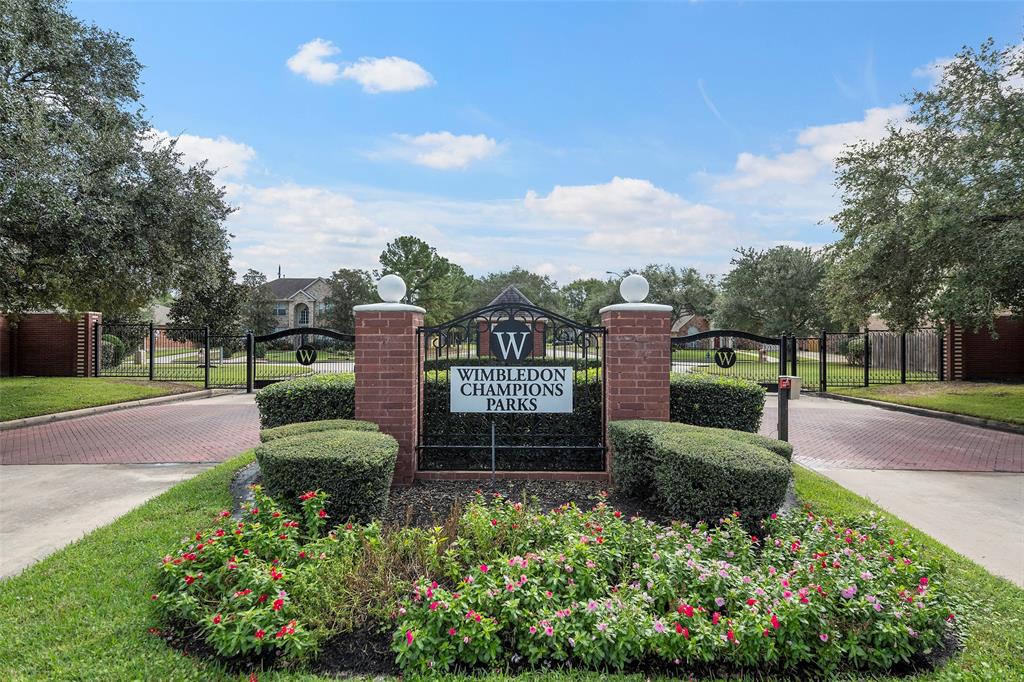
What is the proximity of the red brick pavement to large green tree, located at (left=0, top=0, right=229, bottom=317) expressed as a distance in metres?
11.6

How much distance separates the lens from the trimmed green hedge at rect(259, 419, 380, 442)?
5.11 metres

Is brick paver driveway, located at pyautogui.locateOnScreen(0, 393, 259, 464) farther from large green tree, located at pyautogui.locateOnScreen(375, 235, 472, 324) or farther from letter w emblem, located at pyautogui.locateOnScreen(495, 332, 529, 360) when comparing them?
large green tree, located at pyautogui.locateOnScreen(375, 235, 472, 324)

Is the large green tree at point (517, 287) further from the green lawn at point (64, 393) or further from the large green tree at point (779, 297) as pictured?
the green lawn at point (64, 393)

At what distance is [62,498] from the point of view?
5.87 metres

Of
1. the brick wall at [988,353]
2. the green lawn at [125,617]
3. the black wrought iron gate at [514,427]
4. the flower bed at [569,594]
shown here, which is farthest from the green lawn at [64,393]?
the brick wall at [988,353]

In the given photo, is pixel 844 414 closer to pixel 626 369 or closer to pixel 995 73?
pixel 995 73

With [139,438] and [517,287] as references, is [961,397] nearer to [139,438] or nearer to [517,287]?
[139,438]

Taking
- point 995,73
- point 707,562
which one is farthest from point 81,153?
point 995,73

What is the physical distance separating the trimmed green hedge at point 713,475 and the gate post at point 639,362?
88cm

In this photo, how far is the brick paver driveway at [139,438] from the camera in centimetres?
795

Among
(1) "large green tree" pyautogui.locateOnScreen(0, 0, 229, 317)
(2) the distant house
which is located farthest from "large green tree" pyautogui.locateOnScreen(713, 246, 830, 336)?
(2) the distant house

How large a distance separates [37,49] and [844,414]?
682 inches

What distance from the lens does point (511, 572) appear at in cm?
312

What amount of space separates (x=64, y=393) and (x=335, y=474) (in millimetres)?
12983
